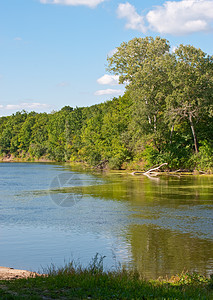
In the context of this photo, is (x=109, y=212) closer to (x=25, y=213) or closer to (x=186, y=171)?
(x=25, y=213)

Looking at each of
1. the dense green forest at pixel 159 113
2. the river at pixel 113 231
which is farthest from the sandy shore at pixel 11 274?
the dense green forest at pixel 159 113

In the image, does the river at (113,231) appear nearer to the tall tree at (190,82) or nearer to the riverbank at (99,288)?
the riverbank at (99,288)

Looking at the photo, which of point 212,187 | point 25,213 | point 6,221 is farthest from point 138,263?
point 212,187

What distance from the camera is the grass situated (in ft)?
21.1

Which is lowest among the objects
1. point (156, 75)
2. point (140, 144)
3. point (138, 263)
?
point (138, 263)

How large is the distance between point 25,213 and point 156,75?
98.0 feet

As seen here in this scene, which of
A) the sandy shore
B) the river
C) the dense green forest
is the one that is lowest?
the river

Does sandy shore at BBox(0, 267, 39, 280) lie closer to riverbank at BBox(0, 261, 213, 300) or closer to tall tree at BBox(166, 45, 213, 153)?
riverbank at BBox(0, 261, 213, 300)

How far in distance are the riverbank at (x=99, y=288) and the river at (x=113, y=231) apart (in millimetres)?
2036

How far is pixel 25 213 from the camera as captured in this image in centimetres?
2012

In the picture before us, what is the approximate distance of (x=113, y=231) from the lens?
15.5m

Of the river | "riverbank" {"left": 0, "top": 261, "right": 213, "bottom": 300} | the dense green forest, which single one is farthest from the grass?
the dense green forest

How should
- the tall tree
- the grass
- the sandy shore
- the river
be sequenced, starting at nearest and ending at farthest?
the grass < the sandy shore < the river < the tall tree

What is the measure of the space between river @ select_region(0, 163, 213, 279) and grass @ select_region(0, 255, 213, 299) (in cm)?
200
